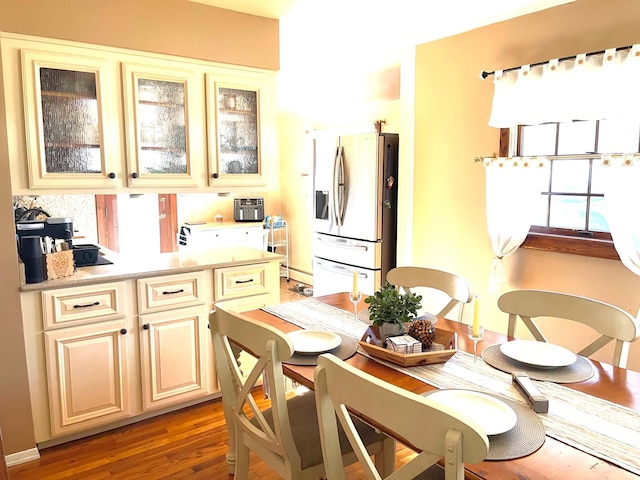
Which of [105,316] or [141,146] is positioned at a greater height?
[141,146]

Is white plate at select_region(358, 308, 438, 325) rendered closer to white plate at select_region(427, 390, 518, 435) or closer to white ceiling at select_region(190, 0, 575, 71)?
white plate at select_region(427, 390, 518, 435)

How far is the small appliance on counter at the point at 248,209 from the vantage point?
6102 millimetres

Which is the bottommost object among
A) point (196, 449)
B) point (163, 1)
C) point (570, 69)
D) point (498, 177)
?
point (196, 449)

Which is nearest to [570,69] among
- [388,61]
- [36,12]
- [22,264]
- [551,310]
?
[551,310]

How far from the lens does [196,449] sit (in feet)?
8.01

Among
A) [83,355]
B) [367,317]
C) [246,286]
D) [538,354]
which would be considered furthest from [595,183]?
[83,355]

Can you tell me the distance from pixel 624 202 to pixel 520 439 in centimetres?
170

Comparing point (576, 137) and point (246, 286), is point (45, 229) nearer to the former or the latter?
point (246, 286)

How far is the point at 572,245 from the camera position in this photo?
8.78 ft

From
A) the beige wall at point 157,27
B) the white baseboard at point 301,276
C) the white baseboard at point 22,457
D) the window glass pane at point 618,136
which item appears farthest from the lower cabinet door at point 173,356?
the white baseboard at point 301,276

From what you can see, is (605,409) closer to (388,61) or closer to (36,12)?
(36,12)

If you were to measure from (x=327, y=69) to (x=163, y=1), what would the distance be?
70.7 inches

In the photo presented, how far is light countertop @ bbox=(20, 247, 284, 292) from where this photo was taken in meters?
2.38

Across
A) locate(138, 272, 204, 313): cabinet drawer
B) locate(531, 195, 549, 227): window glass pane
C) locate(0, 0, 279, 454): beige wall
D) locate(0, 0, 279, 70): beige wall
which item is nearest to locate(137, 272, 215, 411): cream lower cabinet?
locate(138, 272, 204, 313): cabinet drawer
